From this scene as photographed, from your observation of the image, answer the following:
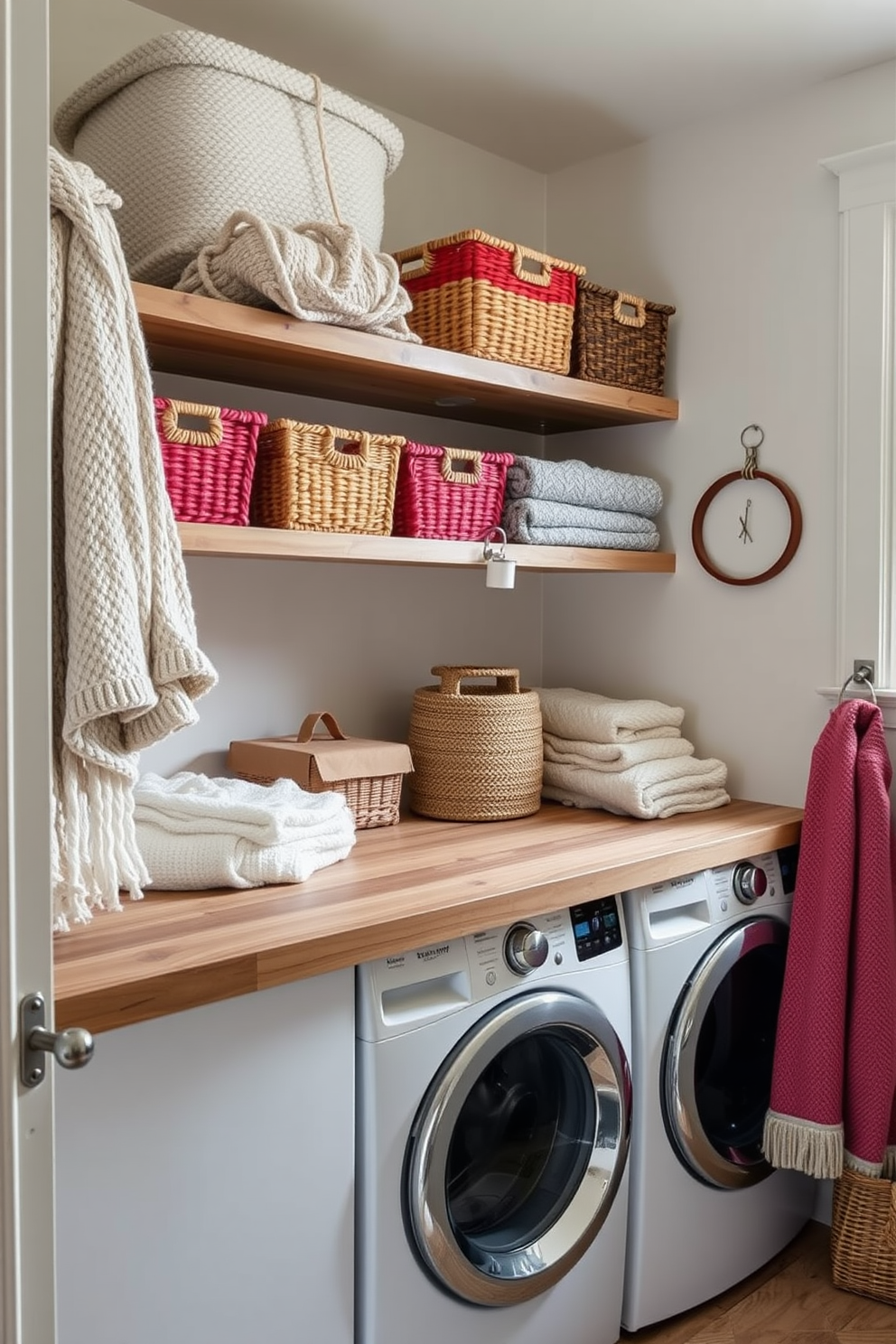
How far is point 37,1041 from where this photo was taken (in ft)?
3.30

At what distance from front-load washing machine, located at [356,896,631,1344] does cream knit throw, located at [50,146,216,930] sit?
0.45m

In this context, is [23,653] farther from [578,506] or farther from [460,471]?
[578,506]

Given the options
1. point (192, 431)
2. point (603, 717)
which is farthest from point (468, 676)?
point (192, 431)

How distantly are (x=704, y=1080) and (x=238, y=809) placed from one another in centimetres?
105

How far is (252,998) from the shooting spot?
4.97 ft

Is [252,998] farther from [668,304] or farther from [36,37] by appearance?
[668,304]

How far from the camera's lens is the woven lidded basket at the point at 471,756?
2.33 metres

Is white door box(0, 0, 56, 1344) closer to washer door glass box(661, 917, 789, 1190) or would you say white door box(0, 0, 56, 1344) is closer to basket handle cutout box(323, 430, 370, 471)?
basket handle cutout box(323, 430, 370, 471)

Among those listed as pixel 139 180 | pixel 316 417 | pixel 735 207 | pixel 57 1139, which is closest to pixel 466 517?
pixel 316 417

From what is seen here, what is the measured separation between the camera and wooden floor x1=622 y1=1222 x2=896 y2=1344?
2098 millimetres

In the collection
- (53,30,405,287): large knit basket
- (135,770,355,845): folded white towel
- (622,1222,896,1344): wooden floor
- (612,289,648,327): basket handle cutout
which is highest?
(53,30,405,287): large knit basket

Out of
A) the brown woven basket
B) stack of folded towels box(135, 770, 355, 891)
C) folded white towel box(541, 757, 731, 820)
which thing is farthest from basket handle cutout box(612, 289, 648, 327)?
the brown woven basket

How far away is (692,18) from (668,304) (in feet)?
2.07

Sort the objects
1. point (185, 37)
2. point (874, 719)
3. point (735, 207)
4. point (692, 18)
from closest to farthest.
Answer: point (185, 37)
point (692, 18)
point (874, 719)
point (735, 207)
